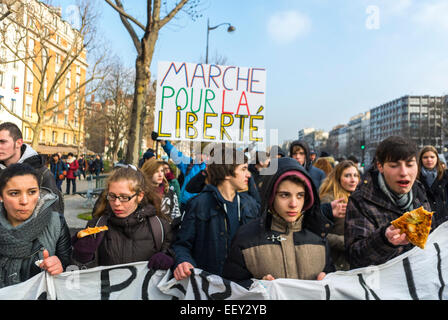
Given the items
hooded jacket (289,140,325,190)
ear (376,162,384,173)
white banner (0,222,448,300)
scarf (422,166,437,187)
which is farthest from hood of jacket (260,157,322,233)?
scarf (422,166,437,187)

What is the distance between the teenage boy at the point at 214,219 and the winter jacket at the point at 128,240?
17 centimetres

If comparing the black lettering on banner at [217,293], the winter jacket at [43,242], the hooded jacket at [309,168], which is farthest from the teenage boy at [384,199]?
the hooded jacket at [309,168]

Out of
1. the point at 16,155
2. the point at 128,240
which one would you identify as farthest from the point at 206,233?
the point at 16,155

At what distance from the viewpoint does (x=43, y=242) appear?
2.30 m

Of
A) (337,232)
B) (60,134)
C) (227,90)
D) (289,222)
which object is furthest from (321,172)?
(60,134)

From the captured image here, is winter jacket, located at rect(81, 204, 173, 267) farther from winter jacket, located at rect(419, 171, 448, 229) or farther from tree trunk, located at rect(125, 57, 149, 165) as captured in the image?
tree trunk, located at rect(125, 57, 149, 165)

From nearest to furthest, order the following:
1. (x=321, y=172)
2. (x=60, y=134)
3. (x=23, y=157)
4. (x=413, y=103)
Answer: (x=23, y=157)
(x=321, y=172)
(x=60, y=134)
(x=413, y=103)

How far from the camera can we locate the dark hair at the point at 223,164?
2795 millimetres

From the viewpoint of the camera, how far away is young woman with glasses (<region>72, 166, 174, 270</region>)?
8.05ft

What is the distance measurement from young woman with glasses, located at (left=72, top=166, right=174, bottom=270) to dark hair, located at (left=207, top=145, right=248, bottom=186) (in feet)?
1.68

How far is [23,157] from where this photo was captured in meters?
3.32

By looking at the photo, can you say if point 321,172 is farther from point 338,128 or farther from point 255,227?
point 338,128

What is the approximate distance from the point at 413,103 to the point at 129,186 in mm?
132418

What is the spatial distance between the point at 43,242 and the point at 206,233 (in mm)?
1081
